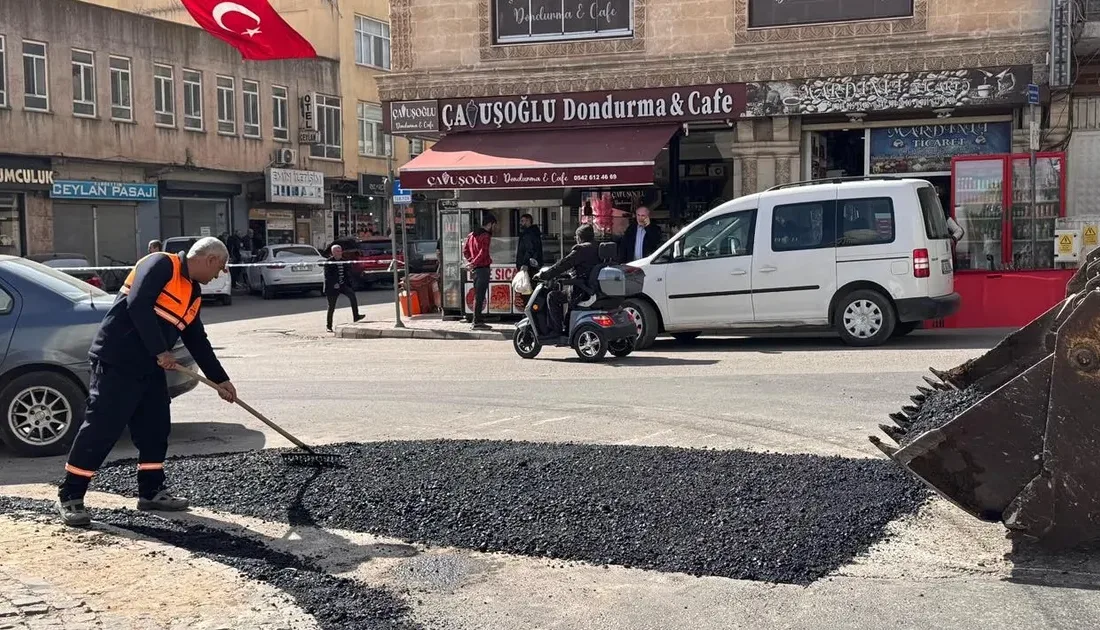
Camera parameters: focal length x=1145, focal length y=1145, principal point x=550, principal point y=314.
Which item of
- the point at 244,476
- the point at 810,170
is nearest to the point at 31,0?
the point at 810,170

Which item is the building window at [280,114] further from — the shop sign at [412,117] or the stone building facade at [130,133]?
the shop sign at [412,117]

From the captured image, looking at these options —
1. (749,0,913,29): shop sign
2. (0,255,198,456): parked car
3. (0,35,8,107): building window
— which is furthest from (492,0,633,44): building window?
(0,35,8,107): building window

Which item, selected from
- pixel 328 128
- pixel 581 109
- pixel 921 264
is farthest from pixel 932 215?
pixel 328 128

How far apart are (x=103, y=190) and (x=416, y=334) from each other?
19.2 meters

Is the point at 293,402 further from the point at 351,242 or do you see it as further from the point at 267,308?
the point at 351,242

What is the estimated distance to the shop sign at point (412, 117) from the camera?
853 inches

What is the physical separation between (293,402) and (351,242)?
25309 mm

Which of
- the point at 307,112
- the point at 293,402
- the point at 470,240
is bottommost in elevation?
the point at 293,402

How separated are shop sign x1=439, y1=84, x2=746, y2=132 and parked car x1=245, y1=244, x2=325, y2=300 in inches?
454

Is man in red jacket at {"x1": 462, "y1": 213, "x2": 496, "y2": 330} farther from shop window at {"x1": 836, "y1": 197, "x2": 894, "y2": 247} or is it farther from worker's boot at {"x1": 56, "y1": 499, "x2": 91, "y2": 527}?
worker's boot at {"x1": 56, "y1": 499, "x2": 91, "y2": 527}

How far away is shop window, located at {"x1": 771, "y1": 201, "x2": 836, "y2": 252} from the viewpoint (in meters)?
14.3

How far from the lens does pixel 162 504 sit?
6531mm

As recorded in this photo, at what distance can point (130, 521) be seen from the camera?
6.22m

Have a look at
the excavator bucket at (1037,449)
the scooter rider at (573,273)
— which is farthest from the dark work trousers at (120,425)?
the scooter rider at (573,273)
